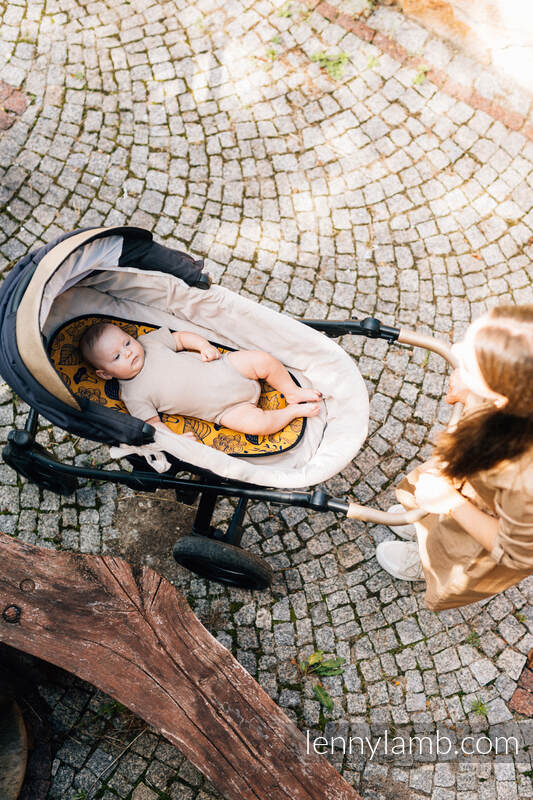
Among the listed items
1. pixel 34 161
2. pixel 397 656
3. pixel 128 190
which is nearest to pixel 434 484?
pixel 397 656

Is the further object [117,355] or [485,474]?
[117,355]

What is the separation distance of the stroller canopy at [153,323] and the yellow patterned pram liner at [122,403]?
2.1 inches

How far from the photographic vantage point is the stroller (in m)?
2.47

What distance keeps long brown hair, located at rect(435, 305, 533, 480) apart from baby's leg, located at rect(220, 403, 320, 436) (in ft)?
3.79

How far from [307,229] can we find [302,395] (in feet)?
5.75

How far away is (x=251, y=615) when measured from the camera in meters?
3.46

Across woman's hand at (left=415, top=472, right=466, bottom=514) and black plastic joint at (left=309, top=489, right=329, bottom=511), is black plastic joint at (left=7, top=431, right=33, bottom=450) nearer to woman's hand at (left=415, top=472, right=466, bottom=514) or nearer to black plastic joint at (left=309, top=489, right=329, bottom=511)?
black plastic joint at (left=309, top=489, right=329, bottom=511)

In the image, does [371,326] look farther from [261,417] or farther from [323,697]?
[323,697]

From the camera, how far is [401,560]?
348 centimetres

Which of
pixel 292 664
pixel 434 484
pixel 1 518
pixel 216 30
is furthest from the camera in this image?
pixel 216 30

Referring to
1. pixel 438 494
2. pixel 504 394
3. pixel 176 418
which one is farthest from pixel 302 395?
pixel 504 394

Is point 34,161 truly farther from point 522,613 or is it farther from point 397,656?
point 522,613

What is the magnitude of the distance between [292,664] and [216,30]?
5044mm

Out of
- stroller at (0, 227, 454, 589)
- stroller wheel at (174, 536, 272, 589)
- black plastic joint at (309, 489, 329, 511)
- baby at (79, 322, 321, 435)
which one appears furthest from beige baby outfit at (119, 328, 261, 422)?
black plastic joint at (309, 489, 329, 511)
